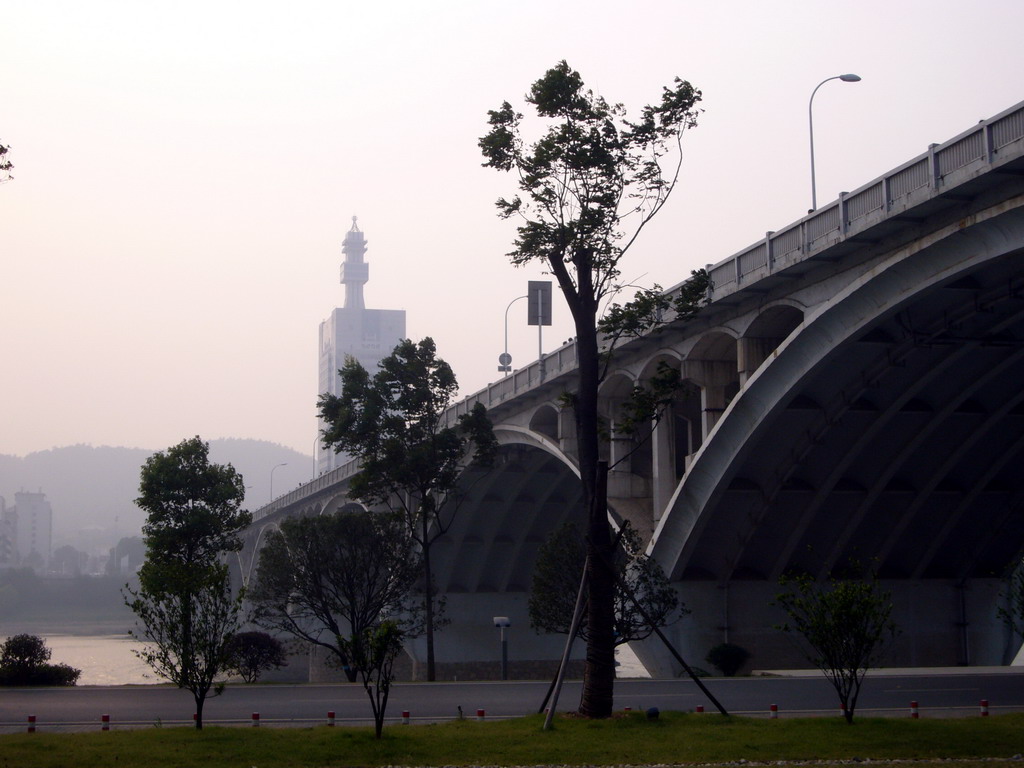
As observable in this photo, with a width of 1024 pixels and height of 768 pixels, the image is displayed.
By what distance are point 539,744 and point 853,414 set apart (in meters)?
18.7

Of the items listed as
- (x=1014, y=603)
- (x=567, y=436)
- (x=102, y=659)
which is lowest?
(x=102, y=659)

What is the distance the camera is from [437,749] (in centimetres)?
1622

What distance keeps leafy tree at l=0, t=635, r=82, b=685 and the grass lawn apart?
53.2ft

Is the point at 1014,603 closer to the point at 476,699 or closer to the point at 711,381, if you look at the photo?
the point at 711,381

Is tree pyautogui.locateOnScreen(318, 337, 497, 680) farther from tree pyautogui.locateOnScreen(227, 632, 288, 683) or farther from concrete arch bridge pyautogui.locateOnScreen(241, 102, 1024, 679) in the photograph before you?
tree pyautogui.locateOnScreen(227, 632, 288, 683)

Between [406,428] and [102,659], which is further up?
[406,428]

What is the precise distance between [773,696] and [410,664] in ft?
153

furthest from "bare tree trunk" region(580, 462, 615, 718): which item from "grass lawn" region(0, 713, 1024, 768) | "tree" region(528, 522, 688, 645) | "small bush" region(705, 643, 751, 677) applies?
"small bush" region(705, 643, 751, 677)

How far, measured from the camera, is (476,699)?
26.2 metres

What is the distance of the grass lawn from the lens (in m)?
15.4

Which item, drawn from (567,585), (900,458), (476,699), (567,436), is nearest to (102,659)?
(567,436)

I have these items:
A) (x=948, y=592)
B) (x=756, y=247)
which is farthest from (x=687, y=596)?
(x=756, y=247)

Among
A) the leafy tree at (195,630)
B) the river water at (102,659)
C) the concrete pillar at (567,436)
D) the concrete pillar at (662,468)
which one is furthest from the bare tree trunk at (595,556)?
the river water at (102,659)

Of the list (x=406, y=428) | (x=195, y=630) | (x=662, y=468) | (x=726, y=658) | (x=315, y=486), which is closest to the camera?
(x=195, y=630)
